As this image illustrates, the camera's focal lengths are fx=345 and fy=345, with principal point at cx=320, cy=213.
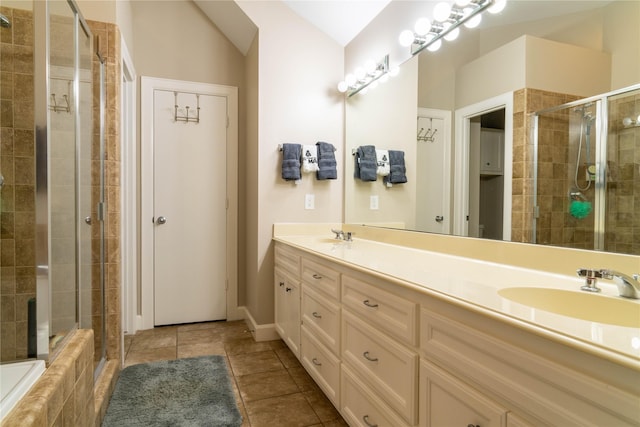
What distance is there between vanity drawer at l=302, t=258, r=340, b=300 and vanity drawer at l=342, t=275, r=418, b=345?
8 centimetres

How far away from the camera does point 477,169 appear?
168 centimetres

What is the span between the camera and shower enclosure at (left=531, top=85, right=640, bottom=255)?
3.52 ft

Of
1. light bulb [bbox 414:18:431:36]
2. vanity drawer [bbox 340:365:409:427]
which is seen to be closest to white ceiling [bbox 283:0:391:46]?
light bulb [bbox 414:18:431:36]

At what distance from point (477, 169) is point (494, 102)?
12.3 inches

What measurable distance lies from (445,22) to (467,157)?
79 cm

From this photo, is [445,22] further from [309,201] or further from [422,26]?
[309,201]

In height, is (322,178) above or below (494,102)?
below

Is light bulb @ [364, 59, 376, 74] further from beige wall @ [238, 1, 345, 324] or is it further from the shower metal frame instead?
the shower metal frame

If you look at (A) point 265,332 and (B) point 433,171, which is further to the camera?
(A) point 265,332

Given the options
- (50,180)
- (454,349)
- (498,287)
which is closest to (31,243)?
(50,180)

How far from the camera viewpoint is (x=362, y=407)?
146cm

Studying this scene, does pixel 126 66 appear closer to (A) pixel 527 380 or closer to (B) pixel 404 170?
(B) pixel 404 170

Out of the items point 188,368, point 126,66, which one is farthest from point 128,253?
point 126,66

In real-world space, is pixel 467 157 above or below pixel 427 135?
below
